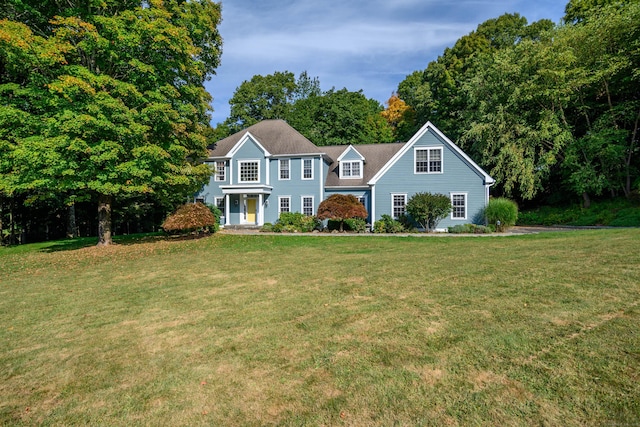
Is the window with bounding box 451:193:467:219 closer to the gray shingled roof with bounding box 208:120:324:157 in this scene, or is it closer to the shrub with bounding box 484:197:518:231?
the shrub with bounding box 484:197:518:231

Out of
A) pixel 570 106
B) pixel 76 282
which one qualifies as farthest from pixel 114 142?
pixel 570 106

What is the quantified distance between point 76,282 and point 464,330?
30.5 feet

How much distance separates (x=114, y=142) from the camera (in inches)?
542

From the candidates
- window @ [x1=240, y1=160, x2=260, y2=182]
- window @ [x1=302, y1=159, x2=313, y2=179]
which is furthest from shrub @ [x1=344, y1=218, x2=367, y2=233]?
window @ [x1=240, y1=160, x2=260, y2=182]

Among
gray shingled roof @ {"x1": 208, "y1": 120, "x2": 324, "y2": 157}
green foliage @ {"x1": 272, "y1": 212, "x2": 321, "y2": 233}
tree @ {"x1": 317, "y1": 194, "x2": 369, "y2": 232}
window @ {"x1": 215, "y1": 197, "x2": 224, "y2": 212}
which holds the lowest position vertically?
green foliage @ {"x1": 272, "y1": 212, "x2": 321, "y2": 233}

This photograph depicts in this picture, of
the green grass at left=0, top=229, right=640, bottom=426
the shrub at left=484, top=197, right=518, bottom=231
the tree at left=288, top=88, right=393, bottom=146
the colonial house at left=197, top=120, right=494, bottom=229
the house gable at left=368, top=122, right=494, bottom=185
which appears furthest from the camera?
the tree at left=288, top=88, right=393, bottom=146

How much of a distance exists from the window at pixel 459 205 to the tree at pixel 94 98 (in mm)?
15928

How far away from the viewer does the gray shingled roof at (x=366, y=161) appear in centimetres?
2472

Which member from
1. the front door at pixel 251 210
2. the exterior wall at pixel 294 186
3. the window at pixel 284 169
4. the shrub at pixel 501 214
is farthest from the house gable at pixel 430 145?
the front door at pixel 251 210

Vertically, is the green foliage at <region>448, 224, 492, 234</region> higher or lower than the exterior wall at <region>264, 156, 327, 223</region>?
lower

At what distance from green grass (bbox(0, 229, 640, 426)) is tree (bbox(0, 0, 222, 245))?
23.5 ft

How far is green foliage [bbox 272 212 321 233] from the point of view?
2258 cm

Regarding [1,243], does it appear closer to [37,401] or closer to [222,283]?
[222,283]

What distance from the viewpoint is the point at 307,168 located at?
24766 millimetres
